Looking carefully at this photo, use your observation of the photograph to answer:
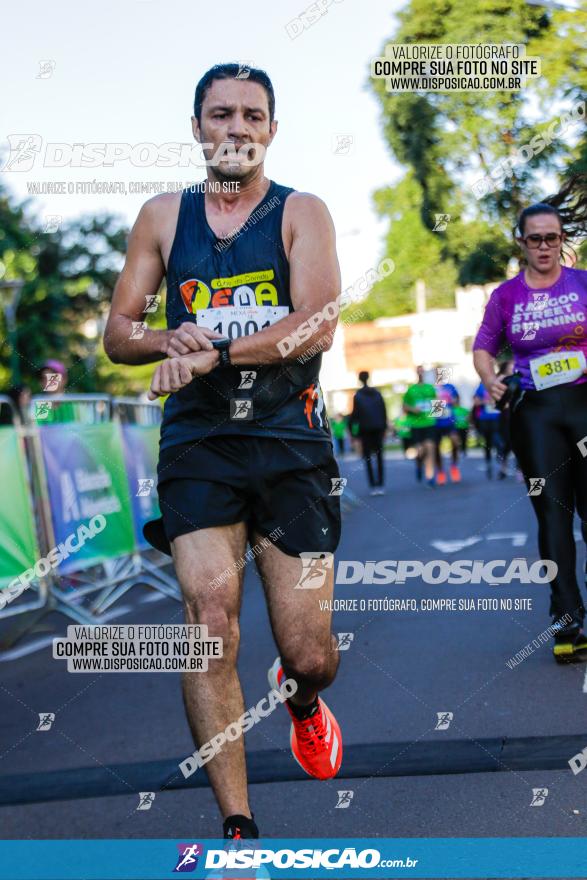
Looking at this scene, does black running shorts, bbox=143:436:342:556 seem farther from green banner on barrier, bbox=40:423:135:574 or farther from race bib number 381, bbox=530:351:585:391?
green banner on barrier, bbox=40:423:135:574

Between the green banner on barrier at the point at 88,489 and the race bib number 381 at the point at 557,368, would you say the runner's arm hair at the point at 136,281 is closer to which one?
the race bib number 381 at the point at 557,368

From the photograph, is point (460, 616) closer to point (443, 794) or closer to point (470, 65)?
point (443, 794)

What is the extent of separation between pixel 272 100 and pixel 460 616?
456 centimetres

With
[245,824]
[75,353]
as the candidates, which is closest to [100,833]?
[245,824]

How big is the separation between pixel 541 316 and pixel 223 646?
117 inches

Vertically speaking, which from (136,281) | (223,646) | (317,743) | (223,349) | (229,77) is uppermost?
(229,77)

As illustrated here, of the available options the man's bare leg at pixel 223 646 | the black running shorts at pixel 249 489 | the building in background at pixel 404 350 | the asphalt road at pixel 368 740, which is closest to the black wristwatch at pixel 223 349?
the black running shorts at pixel 249 489

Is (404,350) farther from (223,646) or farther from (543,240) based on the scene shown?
(223,646)

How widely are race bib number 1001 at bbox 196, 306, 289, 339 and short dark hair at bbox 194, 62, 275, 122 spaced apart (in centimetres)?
59

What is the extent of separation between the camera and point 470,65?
39.2 ft

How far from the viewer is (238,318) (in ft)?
11.5

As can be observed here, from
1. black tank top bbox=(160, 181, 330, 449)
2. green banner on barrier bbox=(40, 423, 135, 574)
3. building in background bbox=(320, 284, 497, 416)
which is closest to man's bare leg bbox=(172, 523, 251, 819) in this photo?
black tank top bbox=(160, 181, 330, 449)

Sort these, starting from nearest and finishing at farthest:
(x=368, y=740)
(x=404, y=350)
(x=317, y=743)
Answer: (x=317, y=743), (x=368, y=740), (x=404, y=350)

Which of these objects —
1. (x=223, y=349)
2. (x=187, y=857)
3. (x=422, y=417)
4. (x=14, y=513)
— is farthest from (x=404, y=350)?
(x=187, y=857)
